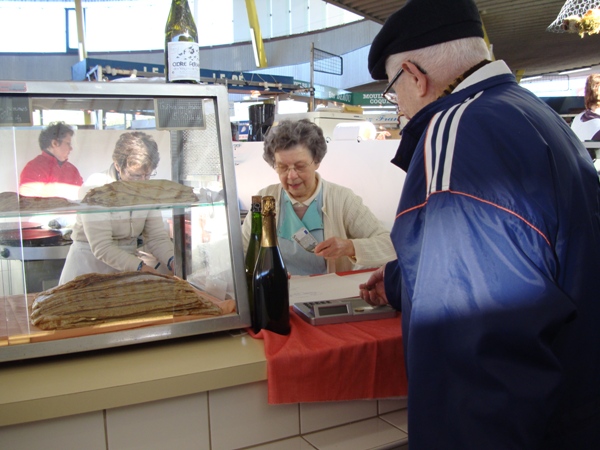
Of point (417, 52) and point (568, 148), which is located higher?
point (417, 52)

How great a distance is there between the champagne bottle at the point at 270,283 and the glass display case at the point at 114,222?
5 cm

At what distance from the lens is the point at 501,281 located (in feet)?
2.85

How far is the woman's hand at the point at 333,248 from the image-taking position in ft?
7.56

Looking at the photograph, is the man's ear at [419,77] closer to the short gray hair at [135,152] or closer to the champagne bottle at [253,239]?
the champagne bottle at [253,239]

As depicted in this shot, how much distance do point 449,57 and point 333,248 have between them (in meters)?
1.29

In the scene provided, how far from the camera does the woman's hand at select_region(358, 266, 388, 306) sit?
1.49 m

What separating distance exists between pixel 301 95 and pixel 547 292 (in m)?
6.55

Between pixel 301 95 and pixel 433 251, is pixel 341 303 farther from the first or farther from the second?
pixel 301 95

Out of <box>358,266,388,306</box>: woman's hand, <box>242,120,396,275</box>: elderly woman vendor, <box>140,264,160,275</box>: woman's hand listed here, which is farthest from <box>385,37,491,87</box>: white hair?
<box>242,120,396,275</box>: elderly woman vendor

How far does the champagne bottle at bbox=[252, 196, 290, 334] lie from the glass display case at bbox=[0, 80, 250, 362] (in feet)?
0.17

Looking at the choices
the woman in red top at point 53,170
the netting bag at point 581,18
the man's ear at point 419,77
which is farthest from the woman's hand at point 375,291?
the netting bag at point 581,18

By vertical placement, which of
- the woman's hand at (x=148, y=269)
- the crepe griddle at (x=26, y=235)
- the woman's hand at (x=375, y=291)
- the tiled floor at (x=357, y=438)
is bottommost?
the tiled floor at (x=357, y=438)

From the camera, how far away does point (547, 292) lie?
0.86 meters

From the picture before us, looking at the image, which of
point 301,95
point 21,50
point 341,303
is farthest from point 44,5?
point 341,303
